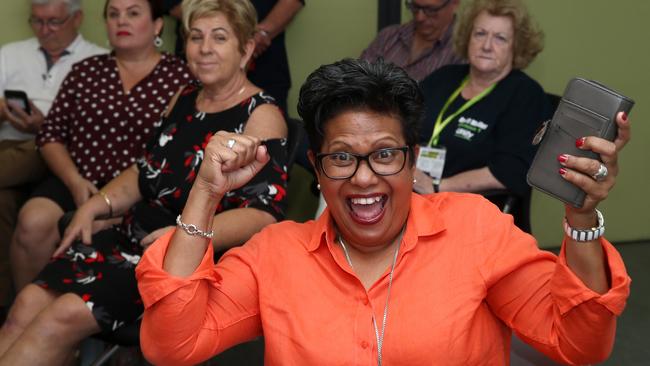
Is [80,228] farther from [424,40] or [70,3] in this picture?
[424,40]

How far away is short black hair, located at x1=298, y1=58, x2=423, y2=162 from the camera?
1582 millimetres

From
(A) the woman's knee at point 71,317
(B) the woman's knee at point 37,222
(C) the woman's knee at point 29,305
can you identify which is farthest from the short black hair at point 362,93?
(B) the woman's knee at point 37,222

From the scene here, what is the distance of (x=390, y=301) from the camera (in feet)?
5.20

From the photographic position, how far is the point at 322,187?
1662 millimetres

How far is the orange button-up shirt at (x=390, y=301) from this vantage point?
4.99ft

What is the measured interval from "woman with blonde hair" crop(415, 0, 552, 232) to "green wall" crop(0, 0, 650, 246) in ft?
3.17

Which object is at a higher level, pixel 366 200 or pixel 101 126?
pixel 366 200

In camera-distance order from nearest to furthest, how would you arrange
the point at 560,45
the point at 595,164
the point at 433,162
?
the point at 595,164 < the point at 433,162 < the point at 560,45

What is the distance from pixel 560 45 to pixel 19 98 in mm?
2838

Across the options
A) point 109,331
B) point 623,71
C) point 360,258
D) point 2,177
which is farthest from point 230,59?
point 623,71

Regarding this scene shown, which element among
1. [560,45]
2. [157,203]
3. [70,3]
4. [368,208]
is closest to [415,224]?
[368,208]

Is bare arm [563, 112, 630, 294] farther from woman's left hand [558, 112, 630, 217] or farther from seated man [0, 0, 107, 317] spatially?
seated man [0, 0, 107, 317]

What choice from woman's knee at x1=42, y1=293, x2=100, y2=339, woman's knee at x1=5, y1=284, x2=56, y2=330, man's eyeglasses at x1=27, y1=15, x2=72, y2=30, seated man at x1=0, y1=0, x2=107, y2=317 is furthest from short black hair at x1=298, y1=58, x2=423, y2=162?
man's eyeglasses at x1=27, y1=15, x2=72, y2=30

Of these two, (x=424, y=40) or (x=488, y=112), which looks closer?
(x=488, y=112)
